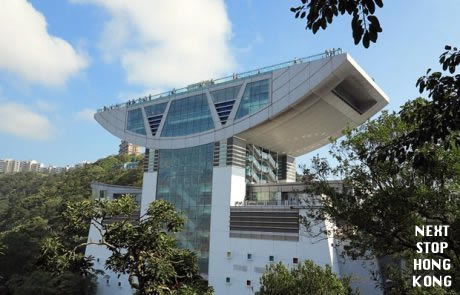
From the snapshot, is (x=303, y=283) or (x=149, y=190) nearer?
(x=303, y=283)

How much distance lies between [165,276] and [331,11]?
898 centimetres

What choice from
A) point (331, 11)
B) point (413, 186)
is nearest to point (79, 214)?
point (413, 186)

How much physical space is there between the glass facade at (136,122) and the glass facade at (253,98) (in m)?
11.4

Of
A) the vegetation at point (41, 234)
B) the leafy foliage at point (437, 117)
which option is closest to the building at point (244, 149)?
the vegetation at point (41, 234)

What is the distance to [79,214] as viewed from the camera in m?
11.9

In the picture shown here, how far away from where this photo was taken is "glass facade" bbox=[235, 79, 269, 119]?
102 feet

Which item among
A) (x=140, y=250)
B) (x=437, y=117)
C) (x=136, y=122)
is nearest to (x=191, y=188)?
(x=136, y=122)

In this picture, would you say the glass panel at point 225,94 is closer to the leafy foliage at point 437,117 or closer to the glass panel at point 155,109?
the glass panel at point 155,109

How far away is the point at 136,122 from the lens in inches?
1535

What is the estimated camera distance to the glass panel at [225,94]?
32.5m

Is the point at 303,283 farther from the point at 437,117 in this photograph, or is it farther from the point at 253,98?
the point at 253,98

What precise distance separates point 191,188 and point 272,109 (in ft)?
32.8

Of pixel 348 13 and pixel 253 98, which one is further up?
pixel 253 98

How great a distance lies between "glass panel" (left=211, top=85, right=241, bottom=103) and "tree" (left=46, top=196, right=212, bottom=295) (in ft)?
69.1
